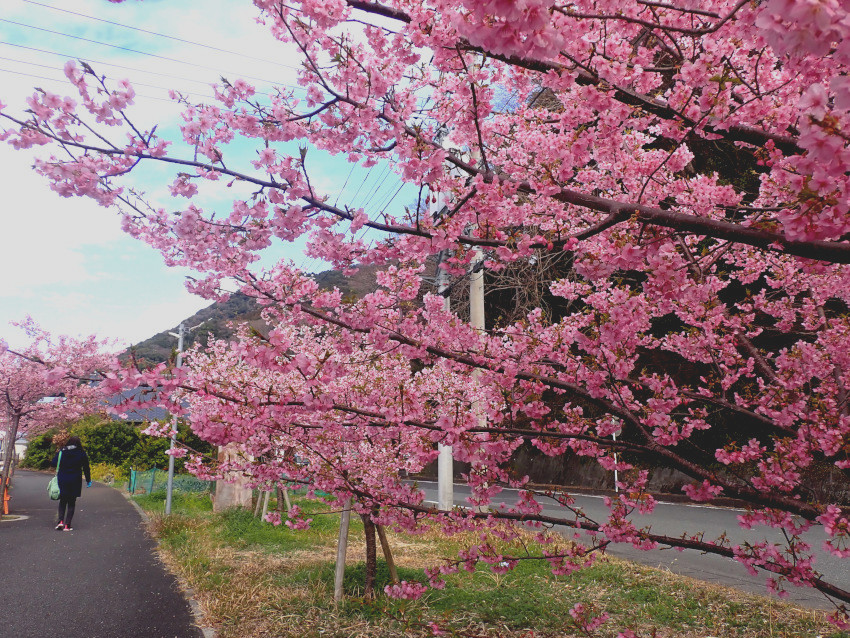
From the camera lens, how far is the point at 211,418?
3695mm

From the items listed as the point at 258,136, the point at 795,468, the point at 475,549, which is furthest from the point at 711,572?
the point at 258,136

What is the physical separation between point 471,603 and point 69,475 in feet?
30.9

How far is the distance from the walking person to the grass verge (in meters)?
4.51

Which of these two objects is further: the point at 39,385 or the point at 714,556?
the point at 39,385

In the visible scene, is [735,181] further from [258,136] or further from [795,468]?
[258,136]

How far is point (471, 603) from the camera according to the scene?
211 inches

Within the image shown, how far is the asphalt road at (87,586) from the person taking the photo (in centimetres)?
514

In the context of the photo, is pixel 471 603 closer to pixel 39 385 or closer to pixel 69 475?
pixel 69 475

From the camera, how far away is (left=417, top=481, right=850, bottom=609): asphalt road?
6.47 meters

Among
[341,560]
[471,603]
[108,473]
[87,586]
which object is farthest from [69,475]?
[108,473]

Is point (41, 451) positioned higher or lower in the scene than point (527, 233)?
lower

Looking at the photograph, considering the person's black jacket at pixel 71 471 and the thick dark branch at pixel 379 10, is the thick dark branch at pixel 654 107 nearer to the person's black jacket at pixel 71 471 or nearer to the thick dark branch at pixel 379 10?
the thick dark branch at pixel 379 10

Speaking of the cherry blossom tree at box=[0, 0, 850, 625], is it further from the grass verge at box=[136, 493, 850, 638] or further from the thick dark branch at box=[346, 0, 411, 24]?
the grass verge at box=[136, 493, 850, 638]

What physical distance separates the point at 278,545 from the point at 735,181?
1223cm
